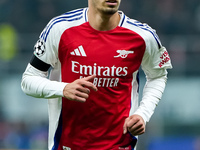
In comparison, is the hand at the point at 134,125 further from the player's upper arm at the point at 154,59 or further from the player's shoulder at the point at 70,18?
the player's shoulder at the point at 70,18

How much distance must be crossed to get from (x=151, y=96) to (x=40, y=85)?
0.89m

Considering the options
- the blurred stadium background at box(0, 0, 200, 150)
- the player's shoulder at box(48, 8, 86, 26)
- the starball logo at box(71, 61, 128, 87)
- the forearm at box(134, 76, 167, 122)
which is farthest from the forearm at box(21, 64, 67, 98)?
the blurred stadium background at box(0, 0, 200, 150)

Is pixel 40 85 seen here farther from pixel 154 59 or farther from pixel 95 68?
pixel 154 59

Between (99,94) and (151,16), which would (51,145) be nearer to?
(99,94)

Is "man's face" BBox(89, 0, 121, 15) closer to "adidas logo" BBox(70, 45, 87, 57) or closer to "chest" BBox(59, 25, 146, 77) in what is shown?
"chest" BBox(59, 25, 146, 77)

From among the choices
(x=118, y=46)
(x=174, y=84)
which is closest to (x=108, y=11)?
(x=118, y=46)

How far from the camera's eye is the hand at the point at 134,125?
3.80 metres

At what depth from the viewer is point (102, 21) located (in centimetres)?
397

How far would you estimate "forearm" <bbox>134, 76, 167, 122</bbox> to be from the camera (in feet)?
13.5

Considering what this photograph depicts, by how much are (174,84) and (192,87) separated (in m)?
0.36

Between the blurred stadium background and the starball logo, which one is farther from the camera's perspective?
the blurred stadium background

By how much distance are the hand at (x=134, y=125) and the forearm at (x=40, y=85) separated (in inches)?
19.3

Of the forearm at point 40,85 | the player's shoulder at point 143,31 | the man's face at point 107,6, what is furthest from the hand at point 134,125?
the man's face at point 107,6

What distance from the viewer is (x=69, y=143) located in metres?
4.11
